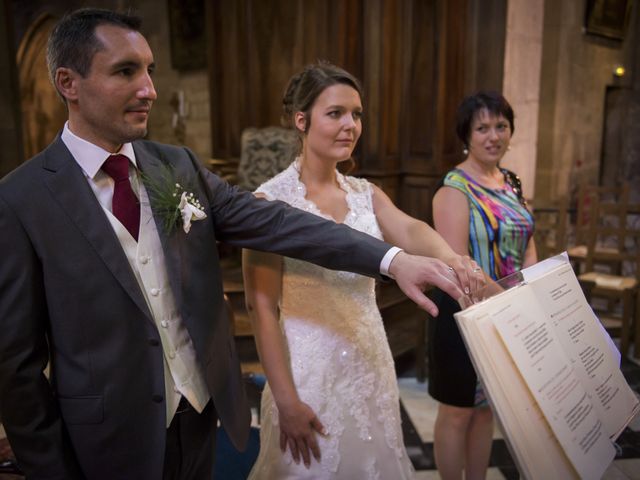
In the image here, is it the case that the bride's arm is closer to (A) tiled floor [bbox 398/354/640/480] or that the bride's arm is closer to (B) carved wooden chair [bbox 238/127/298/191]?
(A) tiled floor [bbox 398/354/640/480]

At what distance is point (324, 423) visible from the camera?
160 cm

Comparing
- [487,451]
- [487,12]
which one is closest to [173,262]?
[487,451]

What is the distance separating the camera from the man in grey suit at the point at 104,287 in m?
1.16

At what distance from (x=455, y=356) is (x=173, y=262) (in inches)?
53.4

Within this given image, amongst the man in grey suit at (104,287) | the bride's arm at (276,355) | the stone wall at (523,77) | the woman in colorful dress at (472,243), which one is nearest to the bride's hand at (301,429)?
the bride's arm at (276,355)

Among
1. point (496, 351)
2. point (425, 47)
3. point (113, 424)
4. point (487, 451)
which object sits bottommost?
point (487, 451)

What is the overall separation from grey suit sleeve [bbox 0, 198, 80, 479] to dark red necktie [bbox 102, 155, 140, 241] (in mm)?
204

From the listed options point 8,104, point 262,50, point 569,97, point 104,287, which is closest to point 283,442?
point 104,287

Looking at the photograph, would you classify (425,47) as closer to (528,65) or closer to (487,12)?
(487,12)

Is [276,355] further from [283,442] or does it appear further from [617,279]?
[617,279]

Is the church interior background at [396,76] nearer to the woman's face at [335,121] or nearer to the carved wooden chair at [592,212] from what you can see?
the carved wooden chair at [592,212]

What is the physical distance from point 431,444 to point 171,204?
2427 mm

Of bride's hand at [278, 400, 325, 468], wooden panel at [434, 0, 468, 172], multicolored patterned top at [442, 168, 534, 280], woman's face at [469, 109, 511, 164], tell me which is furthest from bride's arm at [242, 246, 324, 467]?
wooden panel at [434, 0, 468, 172]

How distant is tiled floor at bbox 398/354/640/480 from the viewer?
2807 mm
